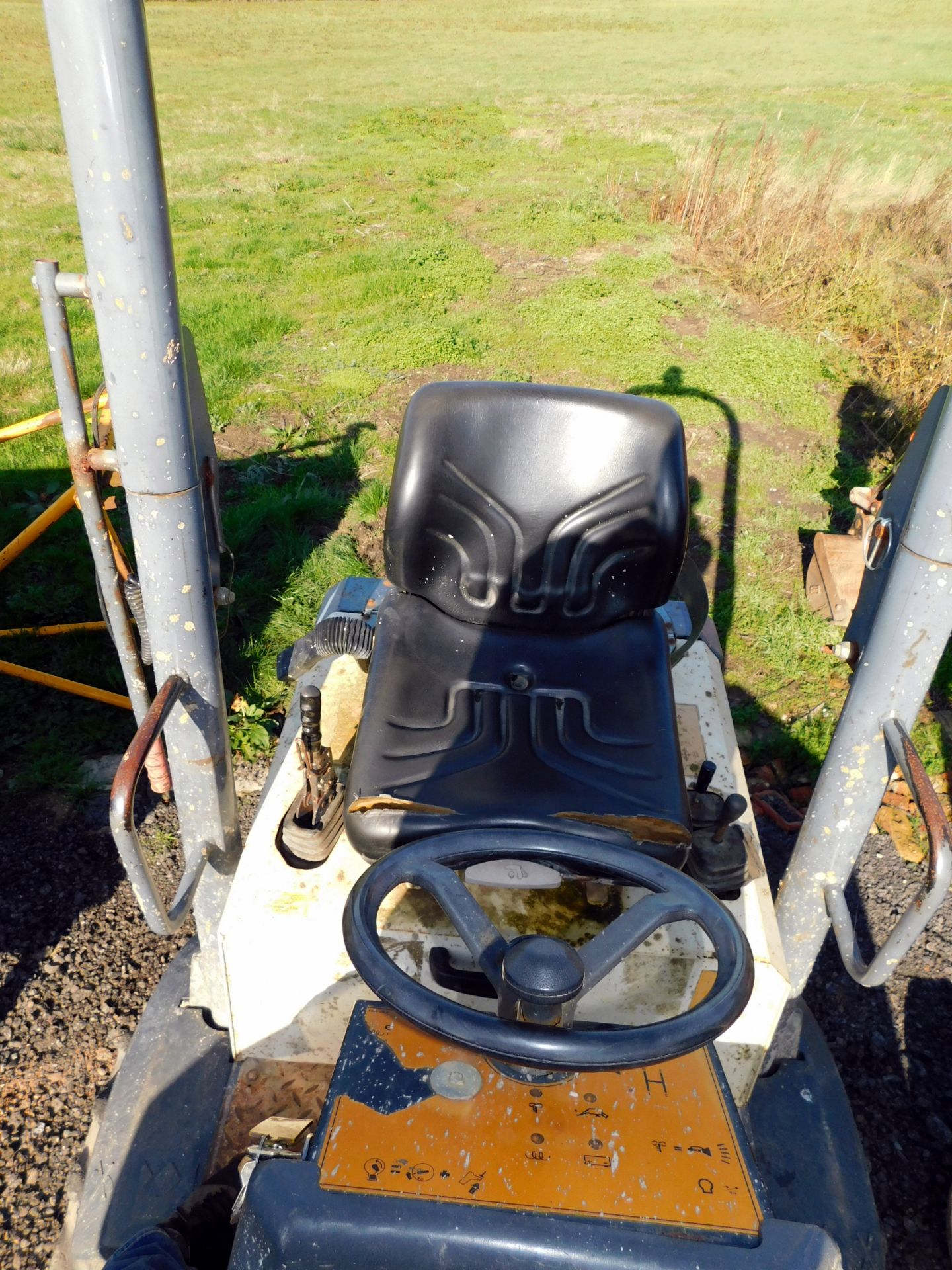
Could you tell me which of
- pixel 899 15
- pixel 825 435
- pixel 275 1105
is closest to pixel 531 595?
pixel 275 1105

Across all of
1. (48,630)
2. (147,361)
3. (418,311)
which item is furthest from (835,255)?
(147,361)

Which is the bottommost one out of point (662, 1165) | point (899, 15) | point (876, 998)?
point (876, 998)

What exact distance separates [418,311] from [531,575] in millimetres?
4549

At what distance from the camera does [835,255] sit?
6203 millimetres

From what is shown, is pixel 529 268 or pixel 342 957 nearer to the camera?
pixel 342 957

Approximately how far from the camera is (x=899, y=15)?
70.0ft

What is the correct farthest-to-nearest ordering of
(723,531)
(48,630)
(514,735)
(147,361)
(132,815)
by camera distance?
(723,531)
(48,630)
(514,735)
(132,815)
(147,361)

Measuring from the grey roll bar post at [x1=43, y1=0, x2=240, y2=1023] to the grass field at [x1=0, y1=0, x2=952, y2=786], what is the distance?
1420 mm

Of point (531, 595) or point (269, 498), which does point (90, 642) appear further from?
point (531, 595)

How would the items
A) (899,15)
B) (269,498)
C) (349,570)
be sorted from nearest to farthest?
(349,570) < (269,498) < (899,15)

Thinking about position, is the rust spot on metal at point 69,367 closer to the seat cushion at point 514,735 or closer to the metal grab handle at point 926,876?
the seat cushion at point 514,735

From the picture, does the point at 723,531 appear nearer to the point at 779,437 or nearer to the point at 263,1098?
the point at 779,437

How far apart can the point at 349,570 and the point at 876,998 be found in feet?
7.59

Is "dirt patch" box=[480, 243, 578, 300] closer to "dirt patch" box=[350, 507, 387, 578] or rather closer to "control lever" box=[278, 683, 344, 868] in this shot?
"dirt patch" box=[350, 507, 387, 578]
